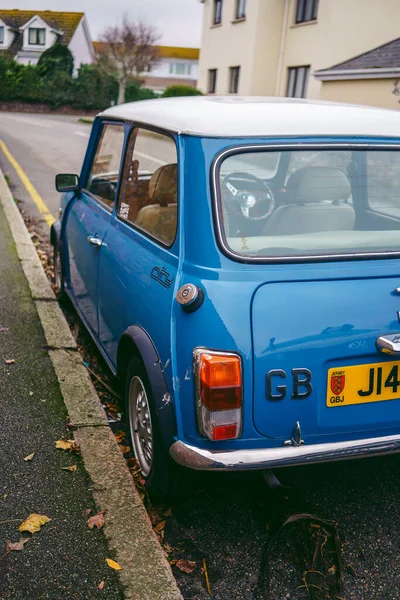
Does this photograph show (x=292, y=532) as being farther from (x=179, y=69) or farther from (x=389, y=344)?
(x=179, y=69)

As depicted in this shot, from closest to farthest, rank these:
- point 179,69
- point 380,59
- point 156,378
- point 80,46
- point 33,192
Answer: point 156,378 < point 33,192 < point 380,59 < point 80,46 < point 179,69

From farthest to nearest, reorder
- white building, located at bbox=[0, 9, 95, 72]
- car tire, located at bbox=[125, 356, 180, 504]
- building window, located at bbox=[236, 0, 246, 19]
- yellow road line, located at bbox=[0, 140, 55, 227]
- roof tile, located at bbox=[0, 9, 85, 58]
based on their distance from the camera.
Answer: roof tile, located at bbox=[0, 9, 85, 58], white building, located at bbox=[0, 9, 95, 72], building window, located at bbox=[236, 0, 246, 19], yellow road line, located at bbox=[0, 140, 55, 227], car tire, located at bbox=[125, 356, 180, 504]

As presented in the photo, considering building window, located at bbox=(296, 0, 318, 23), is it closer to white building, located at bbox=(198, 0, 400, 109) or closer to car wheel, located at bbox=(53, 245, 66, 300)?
white building, located at bbox=(198, 0, 400, 109)

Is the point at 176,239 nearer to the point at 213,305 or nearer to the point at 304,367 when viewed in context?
the point at 213,305

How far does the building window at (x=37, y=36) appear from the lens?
64.4 metres

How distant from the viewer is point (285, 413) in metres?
2.58

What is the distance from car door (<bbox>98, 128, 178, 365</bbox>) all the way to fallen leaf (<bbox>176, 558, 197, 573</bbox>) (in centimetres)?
92

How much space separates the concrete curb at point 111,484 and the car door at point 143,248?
41 centimetres

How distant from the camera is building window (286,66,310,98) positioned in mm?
27484

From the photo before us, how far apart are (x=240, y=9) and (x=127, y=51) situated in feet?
86.8

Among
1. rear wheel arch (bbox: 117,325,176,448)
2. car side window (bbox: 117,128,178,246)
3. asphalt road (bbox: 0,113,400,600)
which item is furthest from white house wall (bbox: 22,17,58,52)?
asphalt road (bbox: 0,113,400,600)

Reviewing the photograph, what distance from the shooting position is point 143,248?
3.25 meters

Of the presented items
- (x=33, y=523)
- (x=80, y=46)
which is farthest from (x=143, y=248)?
(x=80, y=46)

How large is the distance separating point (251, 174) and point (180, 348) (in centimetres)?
112
